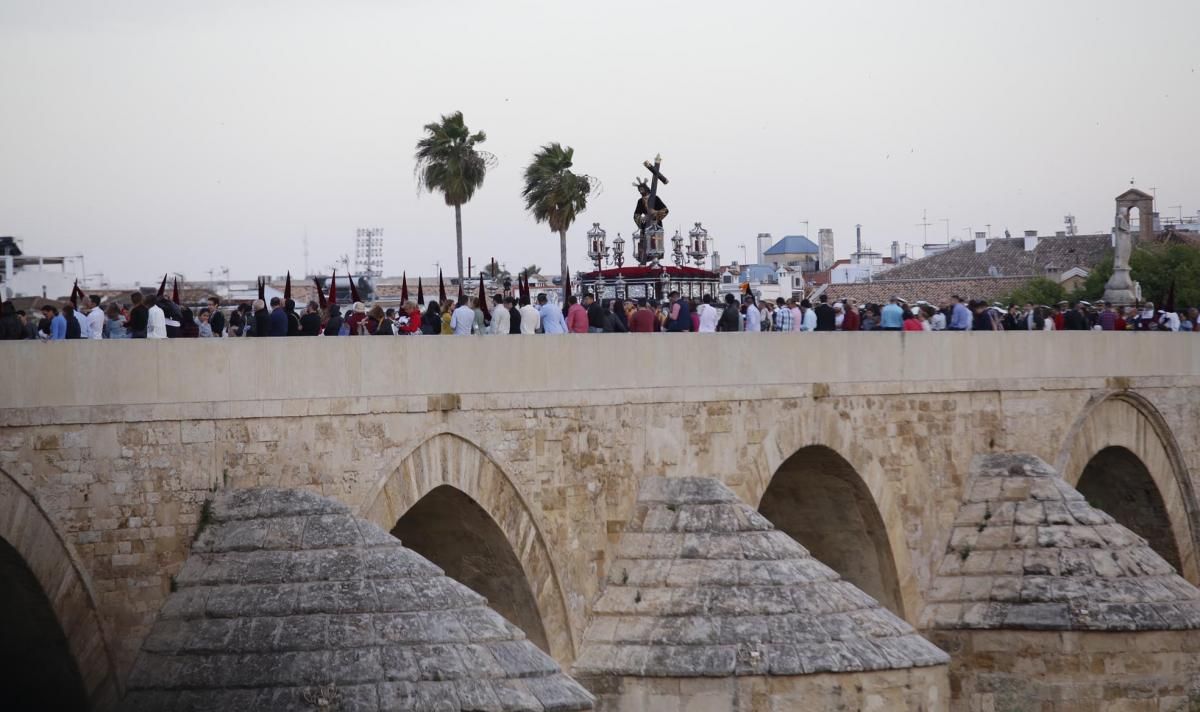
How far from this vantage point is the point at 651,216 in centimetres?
2567

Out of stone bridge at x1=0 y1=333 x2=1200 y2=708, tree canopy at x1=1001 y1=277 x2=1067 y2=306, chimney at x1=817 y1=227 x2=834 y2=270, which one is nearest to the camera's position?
stone bridge at x1=0 y1=333 x2=1200 y2=708

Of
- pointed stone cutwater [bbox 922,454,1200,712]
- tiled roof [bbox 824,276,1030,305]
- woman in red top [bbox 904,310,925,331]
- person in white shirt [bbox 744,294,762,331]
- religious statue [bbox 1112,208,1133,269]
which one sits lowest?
pointed stone cutwater [bbox 922,454,1200,712]

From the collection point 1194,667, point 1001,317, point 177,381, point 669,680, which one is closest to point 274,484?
point 177,381

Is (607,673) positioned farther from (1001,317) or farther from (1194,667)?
(1001,317)

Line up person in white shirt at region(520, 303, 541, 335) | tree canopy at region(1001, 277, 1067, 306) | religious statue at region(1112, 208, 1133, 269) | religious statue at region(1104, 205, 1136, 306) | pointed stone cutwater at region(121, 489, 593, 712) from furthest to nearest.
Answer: tree canopy at region(1001, 277, 1067, 306) → religious statue at region(1112, 208, 1133, 269) → religious statue at region(1104, 205, 1136, 306) → person in white shirt at region(520, 303, 541, 335) → pointed stone cutwater at region(121, 489, 593, 712)

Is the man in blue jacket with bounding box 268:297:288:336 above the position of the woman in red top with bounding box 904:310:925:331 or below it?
above

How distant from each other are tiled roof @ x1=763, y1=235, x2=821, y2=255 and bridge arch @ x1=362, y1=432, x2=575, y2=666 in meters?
85.9

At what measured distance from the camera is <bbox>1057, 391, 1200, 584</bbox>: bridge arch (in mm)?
24000

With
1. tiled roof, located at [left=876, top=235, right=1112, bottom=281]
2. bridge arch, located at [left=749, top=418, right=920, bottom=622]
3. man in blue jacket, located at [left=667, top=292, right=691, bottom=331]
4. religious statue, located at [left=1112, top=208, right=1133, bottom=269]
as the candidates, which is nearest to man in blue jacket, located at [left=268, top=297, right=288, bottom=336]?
man in blue jacket, located at [left=667, top=292, right=691, bottom=331]

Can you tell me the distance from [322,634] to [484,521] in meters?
3.56

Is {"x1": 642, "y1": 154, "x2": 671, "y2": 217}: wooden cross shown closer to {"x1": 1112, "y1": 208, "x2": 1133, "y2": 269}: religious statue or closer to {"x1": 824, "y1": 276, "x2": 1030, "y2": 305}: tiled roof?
{"x1": 1112, "y1": 208, "x2": 1133, "y2": 269}: religious statue

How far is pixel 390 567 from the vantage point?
45.9 feet

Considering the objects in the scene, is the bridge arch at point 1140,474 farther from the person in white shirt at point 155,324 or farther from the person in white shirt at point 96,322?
the person in white shirt at point 96,322

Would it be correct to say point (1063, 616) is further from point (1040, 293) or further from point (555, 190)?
point (1040, 293)
